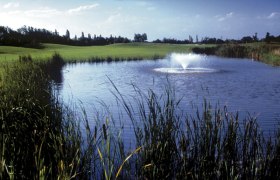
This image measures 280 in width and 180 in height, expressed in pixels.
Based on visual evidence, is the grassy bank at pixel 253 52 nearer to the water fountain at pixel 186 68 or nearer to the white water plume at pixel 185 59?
the white water plume at pixel 185 59

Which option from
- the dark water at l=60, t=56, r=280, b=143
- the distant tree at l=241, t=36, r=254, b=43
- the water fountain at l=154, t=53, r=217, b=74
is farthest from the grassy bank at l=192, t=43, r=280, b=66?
the distant tree at l=241, t=36, r=254, b=43

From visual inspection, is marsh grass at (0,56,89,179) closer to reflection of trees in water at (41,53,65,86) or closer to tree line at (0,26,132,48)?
reflection of trees in water at (41,53,65,86)

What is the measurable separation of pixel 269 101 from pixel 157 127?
11446mm

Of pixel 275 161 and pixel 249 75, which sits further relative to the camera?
pixel 249 75

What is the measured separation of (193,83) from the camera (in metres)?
22.6

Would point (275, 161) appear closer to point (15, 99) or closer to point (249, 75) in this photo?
point (15, 99)

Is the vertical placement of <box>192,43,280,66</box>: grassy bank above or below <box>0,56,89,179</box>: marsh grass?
above

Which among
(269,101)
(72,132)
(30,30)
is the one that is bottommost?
(269,101)

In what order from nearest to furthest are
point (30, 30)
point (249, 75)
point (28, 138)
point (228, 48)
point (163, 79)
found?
point (28, 138) < point (163, 79) < point (249, 75) < point (228, 48) < point (30, 30)

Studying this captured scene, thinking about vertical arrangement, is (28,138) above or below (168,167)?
above

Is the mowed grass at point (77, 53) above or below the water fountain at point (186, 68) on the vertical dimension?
above

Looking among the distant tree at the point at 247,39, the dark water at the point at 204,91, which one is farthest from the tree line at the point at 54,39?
the dark water at the point at 204,91

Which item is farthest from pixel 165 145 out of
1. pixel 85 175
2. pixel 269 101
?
pixel 269 101

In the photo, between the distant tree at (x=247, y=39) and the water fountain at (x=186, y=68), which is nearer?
the water fountain at (x=186, y=68)
